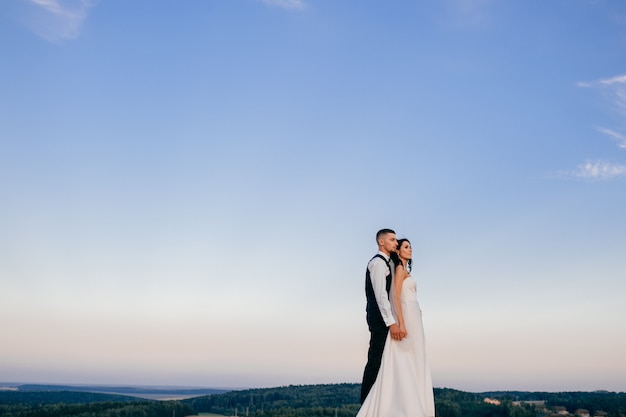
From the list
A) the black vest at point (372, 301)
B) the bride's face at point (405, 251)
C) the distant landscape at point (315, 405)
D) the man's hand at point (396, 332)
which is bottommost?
the distant landscape at point (315, 405)

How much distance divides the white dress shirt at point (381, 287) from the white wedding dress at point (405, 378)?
398mm

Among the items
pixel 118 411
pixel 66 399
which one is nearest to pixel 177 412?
pixel 118 411

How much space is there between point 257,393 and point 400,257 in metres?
122

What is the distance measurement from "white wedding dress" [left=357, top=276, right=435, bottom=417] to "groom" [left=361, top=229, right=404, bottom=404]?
12 centimetres

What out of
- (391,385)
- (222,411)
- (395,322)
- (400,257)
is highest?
(400,257)

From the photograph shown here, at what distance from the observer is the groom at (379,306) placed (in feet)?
28.2

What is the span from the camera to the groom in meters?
8.59

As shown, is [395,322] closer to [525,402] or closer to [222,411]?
[525,402]

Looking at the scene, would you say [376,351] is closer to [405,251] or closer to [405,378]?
[405,378]

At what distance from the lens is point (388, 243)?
898 cm

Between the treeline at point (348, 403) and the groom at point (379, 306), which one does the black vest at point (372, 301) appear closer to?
the groom at point (379, 306)

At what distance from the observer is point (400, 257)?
920 centimetres

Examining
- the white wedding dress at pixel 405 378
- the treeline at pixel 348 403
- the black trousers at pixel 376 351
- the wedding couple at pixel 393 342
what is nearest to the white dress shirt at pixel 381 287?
the wedding couple at pixel 393 342

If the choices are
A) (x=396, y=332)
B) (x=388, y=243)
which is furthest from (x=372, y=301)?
(x=388, y=243)
